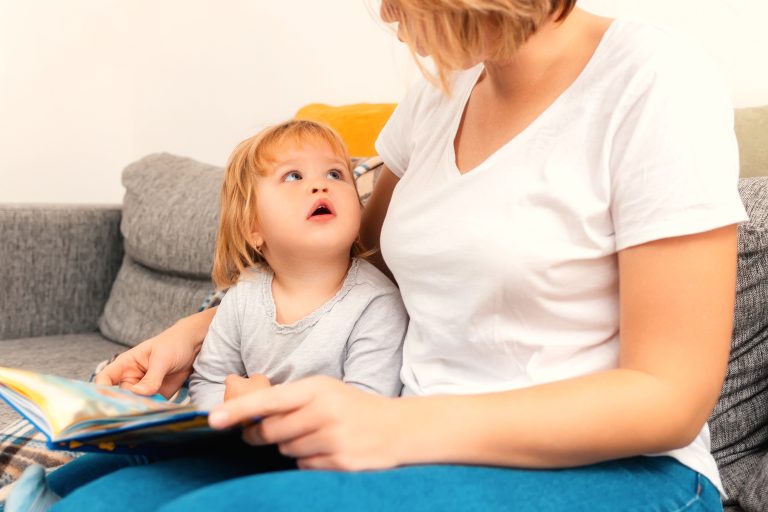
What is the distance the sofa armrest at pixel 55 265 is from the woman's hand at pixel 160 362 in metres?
1.05

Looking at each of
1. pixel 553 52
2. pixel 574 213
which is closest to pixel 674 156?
pixel 574 213

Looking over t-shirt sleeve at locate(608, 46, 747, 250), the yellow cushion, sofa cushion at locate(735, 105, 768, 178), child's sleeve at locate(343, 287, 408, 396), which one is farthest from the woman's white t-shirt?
the yellow cushion

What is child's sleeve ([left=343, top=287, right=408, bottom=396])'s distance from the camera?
3.58 ft

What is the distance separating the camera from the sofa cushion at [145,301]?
2.02 m

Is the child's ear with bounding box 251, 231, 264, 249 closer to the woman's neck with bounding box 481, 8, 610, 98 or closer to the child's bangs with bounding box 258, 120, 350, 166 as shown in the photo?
the child's bangs with bounding box 258, 120, 350, 166

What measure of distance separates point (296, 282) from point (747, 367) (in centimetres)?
61

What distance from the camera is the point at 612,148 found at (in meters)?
0.82

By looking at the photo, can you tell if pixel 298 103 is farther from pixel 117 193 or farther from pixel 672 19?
pixel 672 19

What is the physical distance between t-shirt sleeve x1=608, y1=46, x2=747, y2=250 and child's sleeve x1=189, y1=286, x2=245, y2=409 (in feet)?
1.99

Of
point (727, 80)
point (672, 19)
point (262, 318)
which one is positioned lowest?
point (262, 318)

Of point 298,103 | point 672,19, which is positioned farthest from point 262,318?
point 298,103

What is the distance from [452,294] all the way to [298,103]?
1651 millimetres

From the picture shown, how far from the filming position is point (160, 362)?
113cm

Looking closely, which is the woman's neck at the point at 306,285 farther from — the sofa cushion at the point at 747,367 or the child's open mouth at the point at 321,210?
the sofa cushion at the point at 747,367
